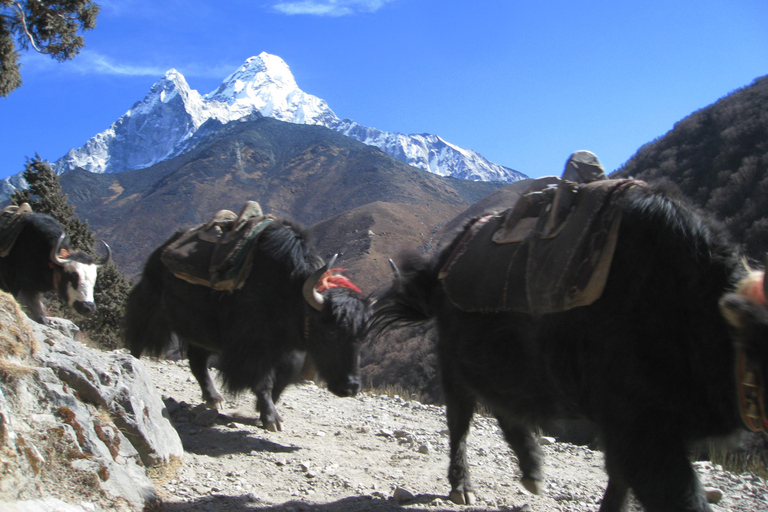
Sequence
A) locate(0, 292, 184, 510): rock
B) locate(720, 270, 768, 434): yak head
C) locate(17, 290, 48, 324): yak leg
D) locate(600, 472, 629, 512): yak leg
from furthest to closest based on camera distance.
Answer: locate(17, 290, 48, 324): yak leg, locate(600, 472, 629, 512): yak leg, locate(0, 292, 184, 510): rock, locate(720, 270, 768, 434): yak head

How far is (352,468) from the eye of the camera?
15.6ft

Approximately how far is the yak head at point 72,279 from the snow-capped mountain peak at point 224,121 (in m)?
75.0

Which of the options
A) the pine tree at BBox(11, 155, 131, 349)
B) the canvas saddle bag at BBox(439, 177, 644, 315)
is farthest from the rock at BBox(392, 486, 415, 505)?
the pine tree at BBox(11, 155, 131, 349)

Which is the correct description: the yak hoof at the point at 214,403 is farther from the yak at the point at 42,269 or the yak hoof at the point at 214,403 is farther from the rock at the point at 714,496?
the rock at the point at 714,496

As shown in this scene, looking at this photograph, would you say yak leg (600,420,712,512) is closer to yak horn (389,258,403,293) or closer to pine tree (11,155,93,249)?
yak horn (389,258,403,293)

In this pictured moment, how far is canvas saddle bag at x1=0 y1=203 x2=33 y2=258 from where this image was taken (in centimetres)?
778

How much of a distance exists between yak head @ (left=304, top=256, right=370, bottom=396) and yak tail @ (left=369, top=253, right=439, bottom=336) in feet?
2.10

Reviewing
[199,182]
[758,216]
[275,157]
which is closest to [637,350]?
[758,216]

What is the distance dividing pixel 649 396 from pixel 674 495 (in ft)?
1.32

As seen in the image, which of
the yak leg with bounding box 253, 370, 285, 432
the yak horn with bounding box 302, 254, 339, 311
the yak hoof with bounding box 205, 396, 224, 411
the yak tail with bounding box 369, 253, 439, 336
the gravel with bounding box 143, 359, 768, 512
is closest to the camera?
the gravel with bounding box 143, 359, 768, 512

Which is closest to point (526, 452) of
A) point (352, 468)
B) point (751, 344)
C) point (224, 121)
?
point (352, 468)

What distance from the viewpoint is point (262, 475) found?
14.1 ft

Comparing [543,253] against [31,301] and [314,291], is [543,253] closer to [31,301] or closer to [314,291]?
[314,291]

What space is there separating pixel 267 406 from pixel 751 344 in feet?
15.1
